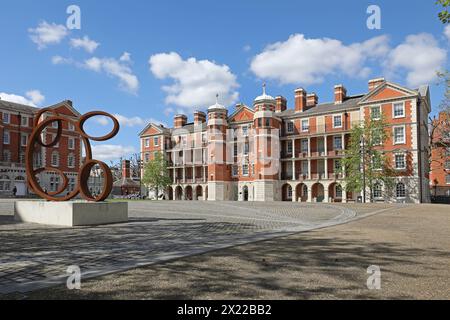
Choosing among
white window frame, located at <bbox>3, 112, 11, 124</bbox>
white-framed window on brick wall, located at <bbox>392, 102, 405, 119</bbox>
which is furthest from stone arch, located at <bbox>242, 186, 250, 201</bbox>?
white window frame, located at <bbox>3, 112, 11, 124</bbox>

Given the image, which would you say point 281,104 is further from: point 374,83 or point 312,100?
point 374,83

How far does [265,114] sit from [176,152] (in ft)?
65.4

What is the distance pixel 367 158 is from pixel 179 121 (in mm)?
36583

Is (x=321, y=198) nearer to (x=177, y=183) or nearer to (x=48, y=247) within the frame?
(x=177, y=183)

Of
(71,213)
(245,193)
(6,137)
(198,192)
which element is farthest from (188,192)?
(71,213)

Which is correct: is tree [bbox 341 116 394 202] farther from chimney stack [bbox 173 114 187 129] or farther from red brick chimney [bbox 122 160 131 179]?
red brick chimney [bbox 122 160 131 179]

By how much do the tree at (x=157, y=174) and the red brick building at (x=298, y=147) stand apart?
395 cm

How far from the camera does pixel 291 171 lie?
51.8 metres

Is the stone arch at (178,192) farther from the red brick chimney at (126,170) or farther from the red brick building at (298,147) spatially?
the red brick chimney at (126,170)

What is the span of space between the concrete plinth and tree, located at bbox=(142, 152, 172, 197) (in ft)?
136

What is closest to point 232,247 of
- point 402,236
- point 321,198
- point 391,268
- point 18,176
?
point 391,268

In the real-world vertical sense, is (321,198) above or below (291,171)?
below

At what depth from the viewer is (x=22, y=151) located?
185 ft

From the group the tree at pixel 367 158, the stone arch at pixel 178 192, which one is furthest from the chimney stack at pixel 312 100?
the stone arch at pixel 178 192
